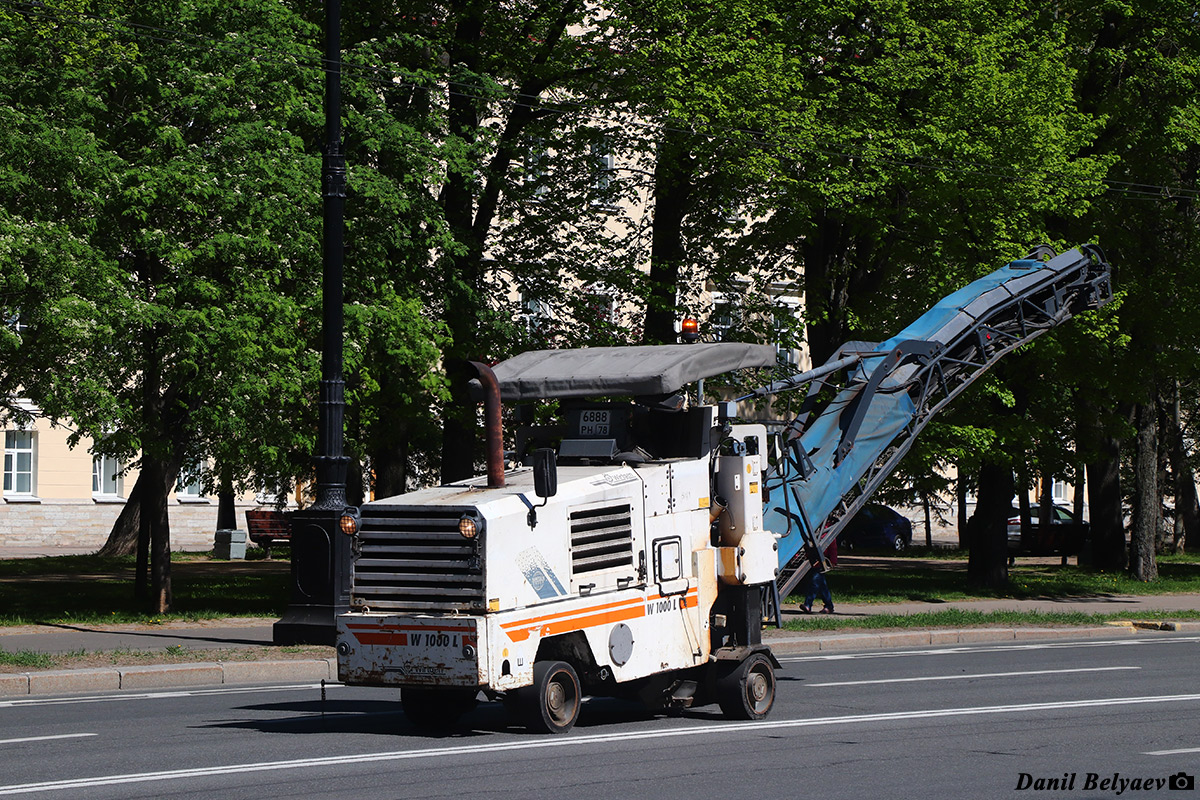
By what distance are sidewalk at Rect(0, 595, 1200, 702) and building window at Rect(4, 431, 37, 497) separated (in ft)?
108

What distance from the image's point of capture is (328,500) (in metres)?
17.6

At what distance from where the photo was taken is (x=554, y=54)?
2762 centimetres

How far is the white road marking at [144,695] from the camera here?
13.6 metres

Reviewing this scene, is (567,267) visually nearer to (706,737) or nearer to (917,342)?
(917,342)

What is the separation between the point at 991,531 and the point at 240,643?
58.3 feet

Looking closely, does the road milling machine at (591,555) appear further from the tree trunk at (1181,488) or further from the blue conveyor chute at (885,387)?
the tree trunk at (1181,488)

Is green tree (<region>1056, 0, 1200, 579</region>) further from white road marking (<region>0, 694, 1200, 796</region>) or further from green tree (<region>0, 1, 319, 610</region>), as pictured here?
white road marking (<region>0, 694, 1200, 796</region>)

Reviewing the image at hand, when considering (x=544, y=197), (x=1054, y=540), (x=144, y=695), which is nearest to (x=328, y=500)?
(x=144, y=695)

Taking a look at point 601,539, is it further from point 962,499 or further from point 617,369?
point 962,499

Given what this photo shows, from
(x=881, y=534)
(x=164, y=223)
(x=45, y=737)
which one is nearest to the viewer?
(x=45, y=737)

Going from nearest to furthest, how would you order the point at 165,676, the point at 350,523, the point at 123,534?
the point at 350,523 < the point at 165,676 < the point at 123,534

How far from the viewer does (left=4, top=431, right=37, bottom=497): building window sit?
5000 cm

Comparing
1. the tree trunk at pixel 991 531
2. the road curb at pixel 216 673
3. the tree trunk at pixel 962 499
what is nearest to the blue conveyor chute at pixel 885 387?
the road curb at pixel 216 673

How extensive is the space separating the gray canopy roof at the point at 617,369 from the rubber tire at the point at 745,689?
7.81ft
